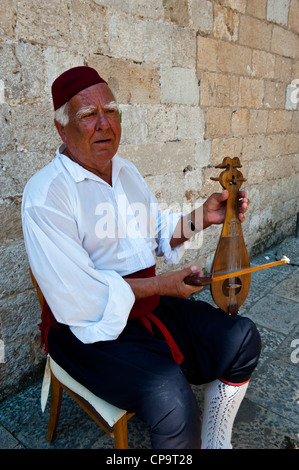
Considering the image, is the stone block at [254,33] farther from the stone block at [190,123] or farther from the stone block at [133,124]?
the stone block at [133,124]

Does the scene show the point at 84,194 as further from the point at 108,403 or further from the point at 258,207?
the point at 258,207

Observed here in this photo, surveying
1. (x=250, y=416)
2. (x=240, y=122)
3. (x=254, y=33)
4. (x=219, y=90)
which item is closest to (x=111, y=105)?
(x=250, y=416)

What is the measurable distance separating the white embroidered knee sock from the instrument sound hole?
15.8 inches

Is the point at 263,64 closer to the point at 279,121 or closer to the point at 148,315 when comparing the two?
the point at 279,121

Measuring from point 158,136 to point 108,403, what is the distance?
6.94 feet

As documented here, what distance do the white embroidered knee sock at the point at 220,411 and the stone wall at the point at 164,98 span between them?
1188 millimetres

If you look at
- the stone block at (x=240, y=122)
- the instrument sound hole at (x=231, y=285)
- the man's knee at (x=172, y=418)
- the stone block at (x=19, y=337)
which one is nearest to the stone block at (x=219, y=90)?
the stone block at (x=240, y=122)

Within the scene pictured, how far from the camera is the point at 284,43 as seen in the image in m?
4.42

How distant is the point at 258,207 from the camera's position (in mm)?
4523

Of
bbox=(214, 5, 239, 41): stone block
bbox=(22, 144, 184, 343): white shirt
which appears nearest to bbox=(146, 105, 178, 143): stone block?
bbox=(214, 5, 239, 41): stone block

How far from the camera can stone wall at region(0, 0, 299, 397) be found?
1997mm

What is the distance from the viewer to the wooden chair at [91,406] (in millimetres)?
1393

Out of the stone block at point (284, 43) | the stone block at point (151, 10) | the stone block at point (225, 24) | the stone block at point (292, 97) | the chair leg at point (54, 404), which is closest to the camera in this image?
the chair leg at point (54, 404)

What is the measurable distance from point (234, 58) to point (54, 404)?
Result: 3464mm
